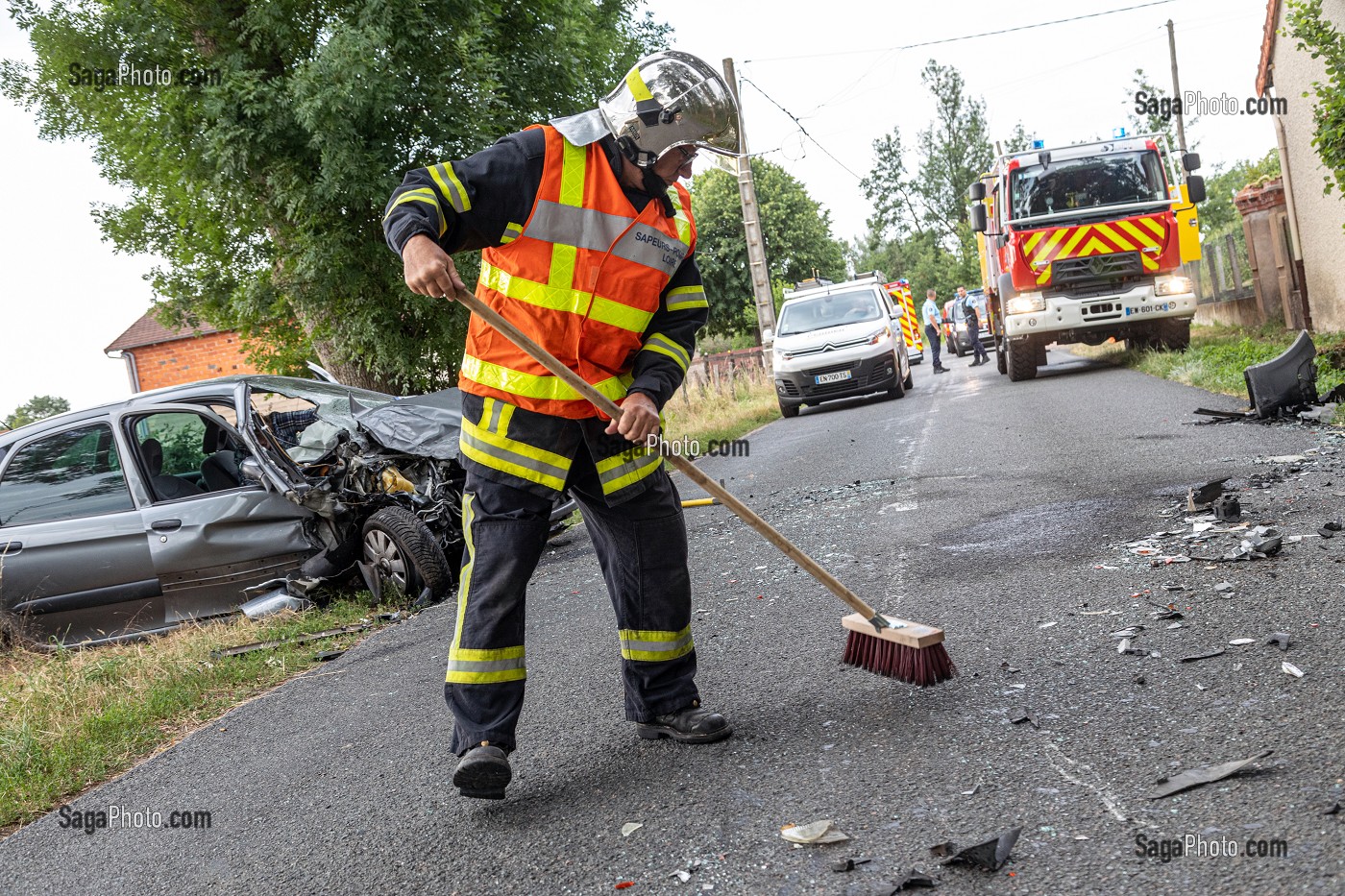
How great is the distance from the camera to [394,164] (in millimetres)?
12602

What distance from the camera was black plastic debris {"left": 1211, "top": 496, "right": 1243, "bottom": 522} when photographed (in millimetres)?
5109

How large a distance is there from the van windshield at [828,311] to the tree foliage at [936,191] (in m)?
47.5

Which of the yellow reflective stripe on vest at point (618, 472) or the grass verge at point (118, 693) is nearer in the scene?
the yellow reflective stripe on vest at point (618, 472)

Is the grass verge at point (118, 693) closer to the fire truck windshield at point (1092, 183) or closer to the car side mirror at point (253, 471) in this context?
the car side mirror at point (253, 471)

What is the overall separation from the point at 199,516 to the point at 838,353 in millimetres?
10932

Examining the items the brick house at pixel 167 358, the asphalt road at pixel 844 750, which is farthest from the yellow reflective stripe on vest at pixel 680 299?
the brick house at pixel 167 358

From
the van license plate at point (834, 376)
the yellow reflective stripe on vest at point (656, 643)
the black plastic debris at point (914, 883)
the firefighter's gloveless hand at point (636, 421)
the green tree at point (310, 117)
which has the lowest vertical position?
the black plastic debris at point (914, 883)

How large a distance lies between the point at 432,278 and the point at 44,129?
1573 centimetres

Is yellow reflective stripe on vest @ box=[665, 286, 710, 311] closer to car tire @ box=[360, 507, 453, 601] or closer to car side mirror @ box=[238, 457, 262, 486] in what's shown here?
car tire @ box=[360, 507, 453, 601]

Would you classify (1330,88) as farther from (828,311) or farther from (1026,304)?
(828,311)

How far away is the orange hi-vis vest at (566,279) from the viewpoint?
322cm

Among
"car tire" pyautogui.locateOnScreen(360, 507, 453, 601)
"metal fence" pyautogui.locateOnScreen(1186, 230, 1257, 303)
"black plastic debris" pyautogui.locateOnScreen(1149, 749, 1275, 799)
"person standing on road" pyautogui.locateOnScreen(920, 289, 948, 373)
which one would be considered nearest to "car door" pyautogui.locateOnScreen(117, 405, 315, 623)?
"car tire" pyautogui.locateOnScreen(360, 507, 453, 601)

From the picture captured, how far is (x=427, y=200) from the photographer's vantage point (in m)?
3.06

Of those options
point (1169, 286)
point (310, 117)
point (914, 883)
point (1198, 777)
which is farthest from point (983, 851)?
point (1169, 286)
